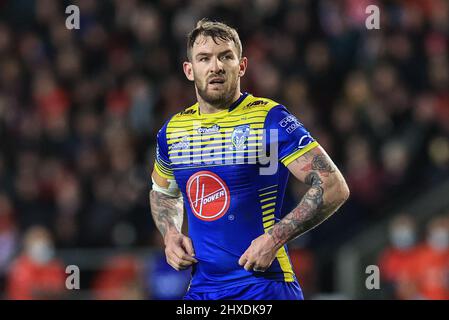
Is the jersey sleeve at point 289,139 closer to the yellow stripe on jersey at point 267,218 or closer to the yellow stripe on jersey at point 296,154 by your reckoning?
the yellow stripe on jersey at point 296,154

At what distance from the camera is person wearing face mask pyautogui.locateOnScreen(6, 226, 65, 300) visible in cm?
1192

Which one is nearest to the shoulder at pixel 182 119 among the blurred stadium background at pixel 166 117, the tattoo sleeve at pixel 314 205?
the tattoo sleeve at pixel 314 205

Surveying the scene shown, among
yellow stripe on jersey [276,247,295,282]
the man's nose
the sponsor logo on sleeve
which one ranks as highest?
the man's nose

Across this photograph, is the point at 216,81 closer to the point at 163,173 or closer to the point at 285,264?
the point at 163,173

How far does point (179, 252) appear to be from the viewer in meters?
5.46

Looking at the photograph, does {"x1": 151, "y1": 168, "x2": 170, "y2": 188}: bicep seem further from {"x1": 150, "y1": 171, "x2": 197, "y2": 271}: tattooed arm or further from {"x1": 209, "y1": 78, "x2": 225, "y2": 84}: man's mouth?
{"x1": 209, "y1": 78, "x2": 225, "y2": 84}: man's mouth

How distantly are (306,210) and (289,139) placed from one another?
417 mm

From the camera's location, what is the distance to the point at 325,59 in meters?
14.0

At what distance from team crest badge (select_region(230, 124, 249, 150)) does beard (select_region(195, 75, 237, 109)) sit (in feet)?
0.65

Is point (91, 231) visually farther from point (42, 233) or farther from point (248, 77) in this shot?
point (248, 77)

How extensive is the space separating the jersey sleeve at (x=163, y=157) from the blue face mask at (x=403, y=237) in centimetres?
670

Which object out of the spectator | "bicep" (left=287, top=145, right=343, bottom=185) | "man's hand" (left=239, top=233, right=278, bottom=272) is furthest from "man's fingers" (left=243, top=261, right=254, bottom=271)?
the spectator

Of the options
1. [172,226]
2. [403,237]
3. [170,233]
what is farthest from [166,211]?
[403,237]
